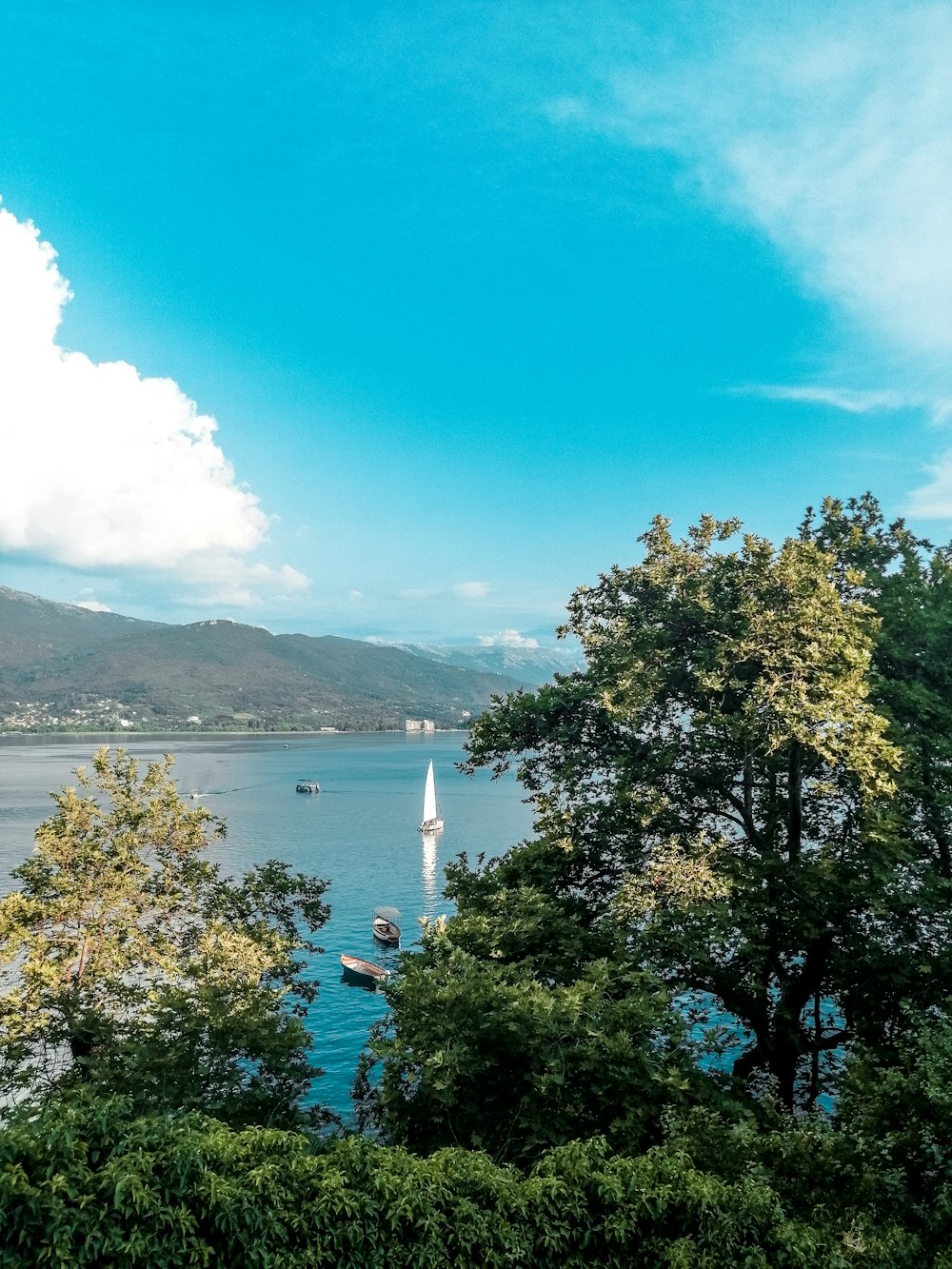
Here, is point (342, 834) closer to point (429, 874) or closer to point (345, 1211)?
point (429, 874)

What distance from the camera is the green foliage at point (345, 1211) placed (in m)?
10.1

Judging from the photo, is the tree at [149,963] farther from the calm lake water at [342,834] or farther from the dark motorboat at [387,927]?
the dark motorboat at [387,927]

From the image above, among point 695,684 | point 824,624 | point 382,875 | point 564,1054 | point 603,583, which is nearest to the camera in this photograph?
point 564,1054

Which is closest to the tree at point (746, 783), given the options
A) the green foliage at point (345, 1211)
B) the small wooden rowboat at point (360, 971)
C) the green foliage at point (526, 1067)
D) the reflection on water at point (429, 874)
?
the green foliage at point (526, 1067)

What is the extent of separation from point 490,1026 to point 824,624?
40.2 feet

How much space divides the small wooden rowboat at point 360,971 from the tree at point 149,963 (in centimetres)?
2078

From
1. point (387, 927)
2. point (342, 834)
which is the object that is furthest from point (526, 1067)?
point (342, 834)

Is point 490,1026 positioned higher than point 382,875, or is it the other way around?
point 490,1026

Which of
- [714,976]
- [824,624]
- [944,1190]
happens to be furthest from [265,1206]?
[824,624]

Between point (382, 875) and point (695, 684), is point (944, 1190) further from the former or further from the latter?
point (382, 875)

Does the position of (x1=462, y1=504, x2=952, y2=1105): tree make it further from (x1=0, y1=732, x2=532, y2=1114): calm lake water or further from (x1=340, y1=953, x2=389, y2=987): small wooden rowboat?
(x1=340, y1=953, x2=389, y2=987): small wooden rowboat

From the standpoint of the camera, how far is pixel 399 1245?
34.8ft

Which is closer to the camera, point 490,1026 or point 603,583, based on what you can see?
point 490,1026

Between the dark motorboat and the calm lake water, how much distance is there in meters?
0.78
